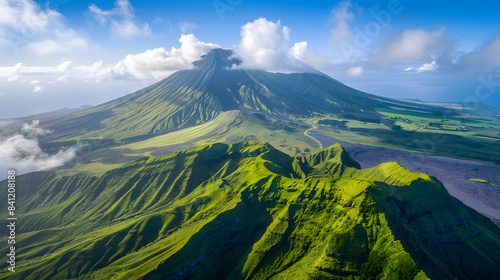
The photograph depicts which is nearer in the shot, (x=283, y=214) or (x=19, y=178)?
(x=283, y=214)

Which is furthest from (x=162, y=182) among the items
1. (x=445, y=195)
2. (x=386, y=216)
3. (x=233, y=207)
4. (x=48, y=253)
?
(x=445, y=195)

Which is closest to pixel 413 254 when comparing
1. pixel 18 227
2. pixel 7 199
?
pixel 18 227

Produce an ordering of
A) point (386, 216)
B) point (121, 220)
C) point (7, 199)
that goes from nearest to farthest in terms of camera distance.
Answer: point (386, 216), point (121, 220), point (7, 199)

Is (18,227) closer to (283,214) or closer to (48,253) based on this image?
(48,253)

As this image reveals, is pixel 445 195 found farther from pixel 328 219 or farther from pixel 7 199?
pixel 7 199

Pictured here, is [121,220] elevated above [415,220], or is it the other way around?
[415,220]

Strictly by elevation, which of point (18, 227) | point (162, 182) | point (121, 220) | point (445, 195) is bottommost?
point (18, 227)

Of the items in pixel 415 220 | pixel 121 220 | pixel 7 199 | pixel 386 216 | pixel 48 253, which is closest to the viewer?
pixel 386 216
